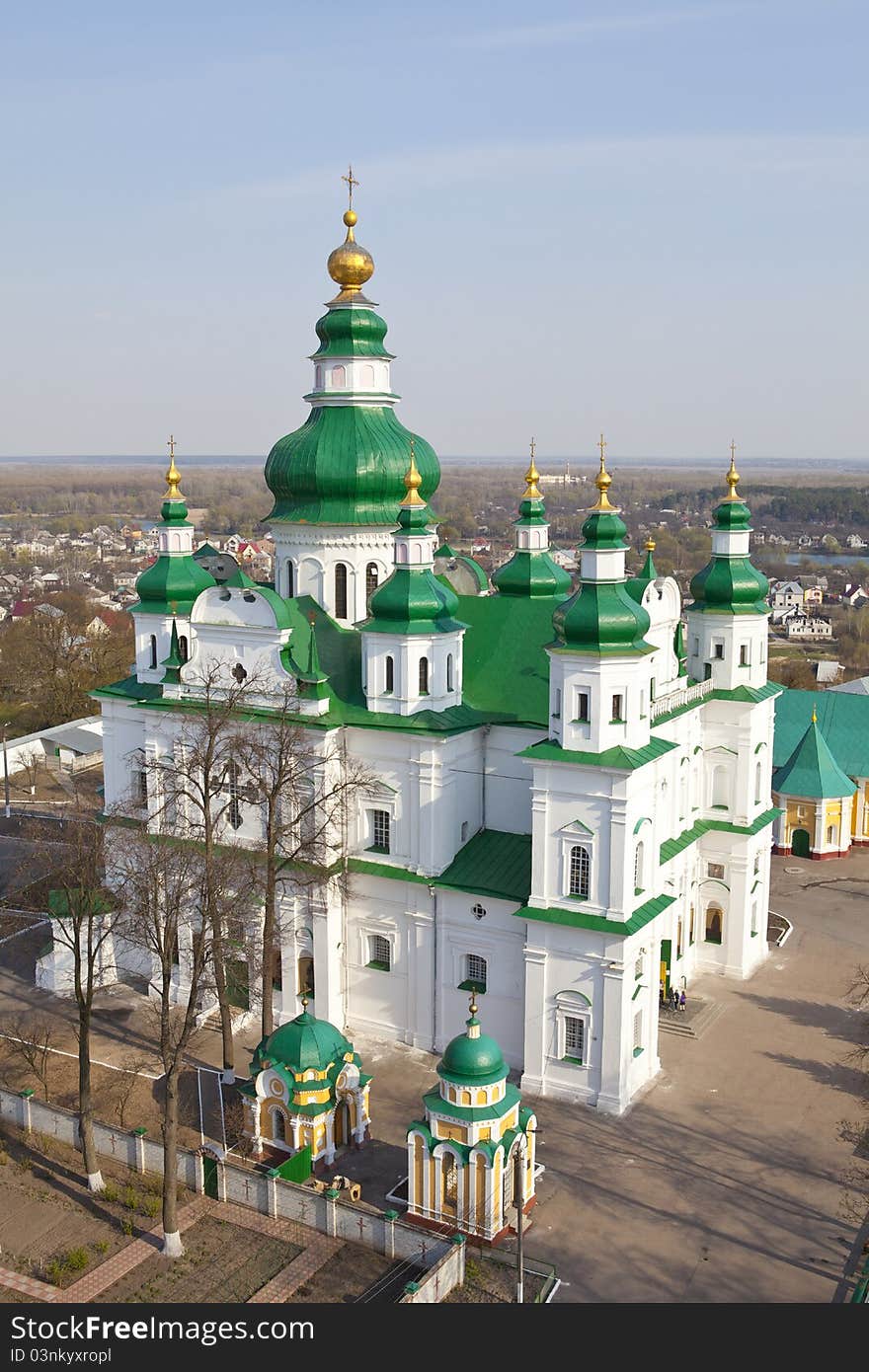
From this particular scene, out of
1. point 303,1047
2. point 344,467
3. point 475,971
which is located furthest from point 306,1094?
point 344,467

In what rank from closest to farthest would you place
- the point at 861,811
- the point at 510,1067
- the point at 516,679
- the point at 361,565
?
the point at 510,1067, the point at 516,679, the point at 361,565, the point at 861,811

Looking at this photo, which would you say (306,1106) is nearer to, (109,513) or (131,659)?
(131,659)

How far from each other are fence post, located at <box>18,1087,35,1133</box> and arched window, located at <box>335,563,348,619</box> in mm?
10041

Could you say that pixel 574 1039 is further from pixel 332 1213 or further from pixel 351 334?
pixel 351 334

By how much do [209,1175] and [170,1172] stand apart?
1.73 m

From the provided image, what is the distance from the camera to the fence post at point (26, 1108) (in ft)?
62.6

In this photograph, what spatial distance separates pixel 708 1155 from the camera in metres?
18.8

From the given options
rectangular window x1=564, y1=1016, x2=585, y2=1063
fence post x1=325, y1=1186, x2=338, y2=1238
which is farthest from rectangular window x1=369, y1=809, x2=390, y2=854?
fence post x1=325, y1=1186, x2=338, y2=1238

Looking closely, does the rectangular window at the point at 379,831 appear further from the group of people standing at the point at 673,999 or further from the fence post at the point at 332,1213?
the fence post at the point at 332,1213

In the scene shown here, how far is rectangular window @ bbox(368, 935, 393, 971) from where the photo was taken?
22.1 m

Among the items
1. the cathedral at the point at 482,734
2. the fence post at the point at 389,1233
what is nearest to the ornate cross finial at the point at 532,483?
the cathedral at the point at 482,734

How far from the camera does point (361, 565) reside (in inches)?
949

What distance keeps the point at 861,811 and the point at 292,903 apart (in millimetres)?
18737
